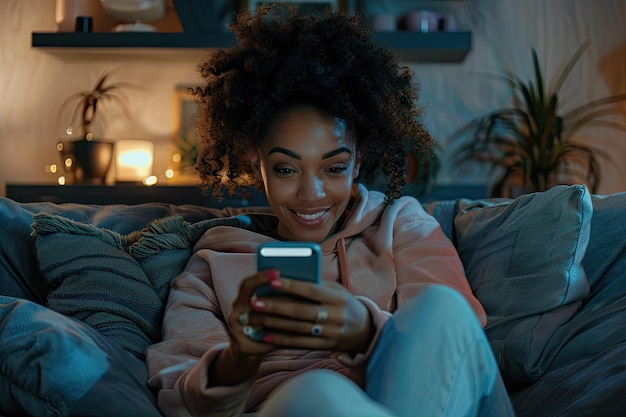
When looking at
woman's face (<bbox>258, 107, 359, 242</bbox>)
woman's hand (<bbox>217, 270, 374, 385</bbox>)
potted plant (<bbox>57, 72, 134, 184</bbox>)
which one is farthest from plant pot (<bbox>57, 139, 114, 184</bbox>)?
woman's hand (<bbox>217, 270, 374, 385</bbox>)

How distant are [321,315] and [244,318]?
3.9 inches

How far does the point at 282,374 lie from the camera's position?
130 centimetres

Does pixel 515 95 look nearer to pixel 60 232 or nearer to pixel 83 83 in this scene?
pixel 83 83

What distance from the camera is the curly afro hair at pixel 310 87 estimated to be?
1.44m

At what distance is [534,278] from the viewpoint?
58.3 inches

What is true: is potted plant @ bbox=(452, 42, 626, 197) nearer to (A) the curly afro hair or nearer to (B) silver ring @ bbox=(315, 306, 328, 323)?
(A) the curly afro hair

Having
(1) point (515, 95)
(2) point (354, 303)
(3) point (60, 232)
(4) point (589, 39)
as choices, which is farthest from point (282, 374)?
(4) point (589, 39)

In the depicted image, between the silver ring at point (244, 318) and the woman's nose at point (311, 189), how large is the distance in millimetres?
488

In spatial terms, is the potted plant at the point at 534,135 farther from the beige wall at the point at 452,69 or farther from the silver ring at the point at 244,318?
the silver ring at the point at 244,318

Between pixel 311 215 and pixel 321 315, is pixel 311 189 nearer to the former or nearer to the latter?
pixel 311 215

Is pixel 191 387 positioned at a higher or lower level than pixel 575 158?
lower

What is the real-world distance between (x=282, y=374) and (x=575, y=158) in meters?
2.32

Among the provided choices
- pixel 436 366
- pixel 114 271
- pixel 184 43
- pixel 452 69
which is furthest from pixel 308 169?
pixel 452 69

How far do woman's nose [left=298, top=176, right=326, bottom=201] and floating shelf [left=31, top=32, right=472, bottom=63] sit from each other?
1742 mm
